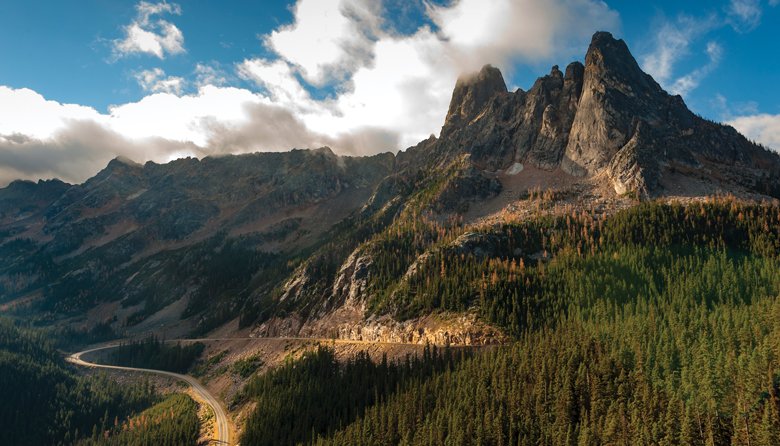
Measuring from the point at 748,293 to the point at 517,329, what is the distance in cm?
7532

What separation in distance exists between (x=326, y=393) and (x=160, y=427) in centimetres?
6644

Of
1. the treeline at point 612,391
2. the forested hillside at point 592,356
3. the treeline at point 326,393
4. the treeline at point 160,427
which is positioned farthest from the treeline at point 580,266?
the treeline at point 160,427

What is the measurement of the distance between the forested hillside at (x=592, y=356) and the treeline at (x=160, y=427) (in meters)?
24.1

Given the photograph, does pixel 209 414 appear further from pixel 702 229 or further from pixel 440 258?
pixel 702 229

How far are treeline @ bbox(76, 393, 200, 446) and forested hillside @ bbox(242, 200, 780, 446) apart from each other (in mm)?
24100

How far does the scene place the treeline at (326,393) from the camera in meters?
124

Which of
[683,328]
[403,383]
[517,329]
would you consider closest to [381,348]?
[403,383]

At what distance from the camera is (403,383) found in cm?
12569

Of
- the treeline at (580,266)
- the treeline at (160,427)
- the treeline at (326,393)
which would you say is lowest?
the treeline at (160,427)

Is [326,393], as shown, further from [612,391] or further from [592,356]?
[612,391]

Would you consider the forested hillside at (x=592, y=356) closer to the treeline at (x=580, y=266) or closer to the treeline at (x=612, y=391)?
the treeline at (x=612, y=391)

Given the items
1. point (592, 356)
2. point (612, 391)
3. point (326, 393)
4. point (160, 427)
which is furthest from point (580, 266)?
point (160, 427)

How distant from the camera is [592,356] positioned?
112500mm

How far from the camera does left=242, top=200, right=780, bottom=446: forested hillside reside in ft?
296
